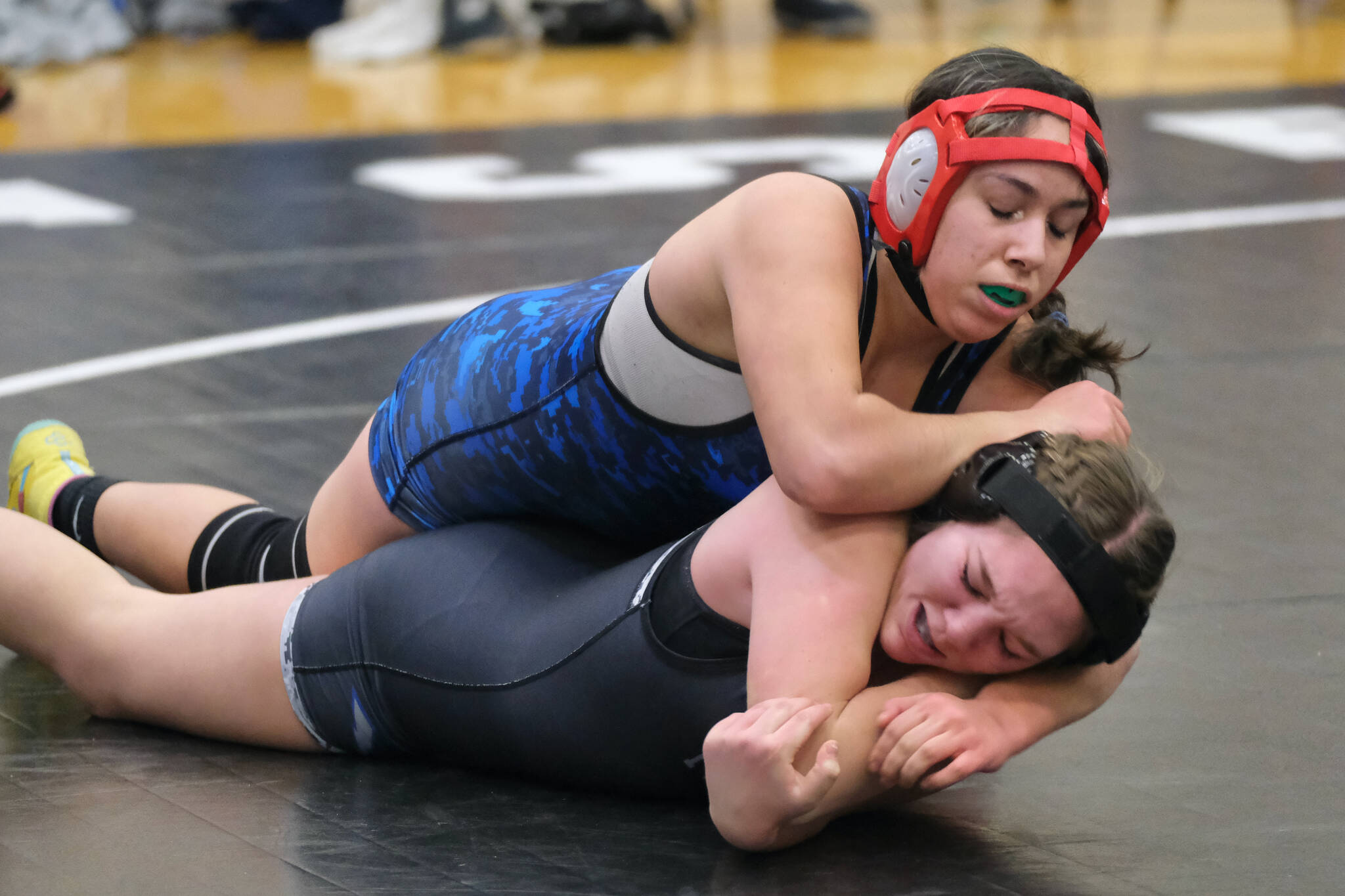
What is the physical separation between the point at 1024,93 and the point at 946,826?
818mm

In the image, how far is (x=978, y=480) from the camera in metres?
1.77

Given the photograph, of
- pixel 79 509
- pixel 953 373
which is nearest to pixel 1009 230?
pixel 953 373

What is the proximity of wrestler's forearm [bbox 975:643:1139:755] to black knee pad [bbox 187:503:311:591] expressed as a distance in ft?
3.54

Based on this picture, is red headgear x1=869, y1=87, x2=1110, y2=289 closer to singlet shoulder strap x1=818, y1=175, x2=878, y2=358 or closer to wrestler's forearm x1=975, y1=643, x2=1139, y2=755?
singlet shoulder strap x1=818, y1=175, x2=878, y2=358

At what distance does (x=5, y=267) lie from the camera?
4.38 m

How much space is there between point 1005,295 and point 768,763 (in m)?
0.56

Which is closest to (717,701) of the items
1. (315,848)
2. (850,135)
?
(315,848)

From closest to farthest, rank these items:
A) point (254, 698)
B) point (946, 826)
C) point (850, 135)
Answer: point (946, 826), point (254, 698), point (850, 135)

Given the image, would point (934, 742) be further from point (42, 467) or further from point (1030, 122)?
point (42, 467)

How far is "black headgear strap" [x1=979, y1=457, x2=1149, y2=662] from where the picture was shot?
5.60 feet

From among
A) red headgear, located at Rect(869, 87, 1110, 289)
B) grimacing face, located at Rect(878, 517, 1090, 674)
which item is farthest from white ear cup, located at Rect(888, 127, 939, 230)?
grimacing face, located at Rect(878, 517, 1090, 674)

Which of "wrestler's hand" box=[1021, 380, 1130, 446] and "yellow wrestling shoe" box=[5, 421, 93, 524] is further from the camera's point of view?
"yellow wrestling shoe" box=[5, 421, 93, 524]

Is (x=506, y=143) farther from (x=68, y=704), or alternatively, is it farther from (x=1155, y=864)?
(x=1155, y=864)

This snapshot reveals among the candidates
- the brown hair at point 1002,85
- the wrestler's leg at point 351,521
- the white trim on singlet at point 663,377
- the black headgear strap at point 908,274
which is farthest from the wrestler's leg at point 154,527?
the brown hair at point 1002,85
